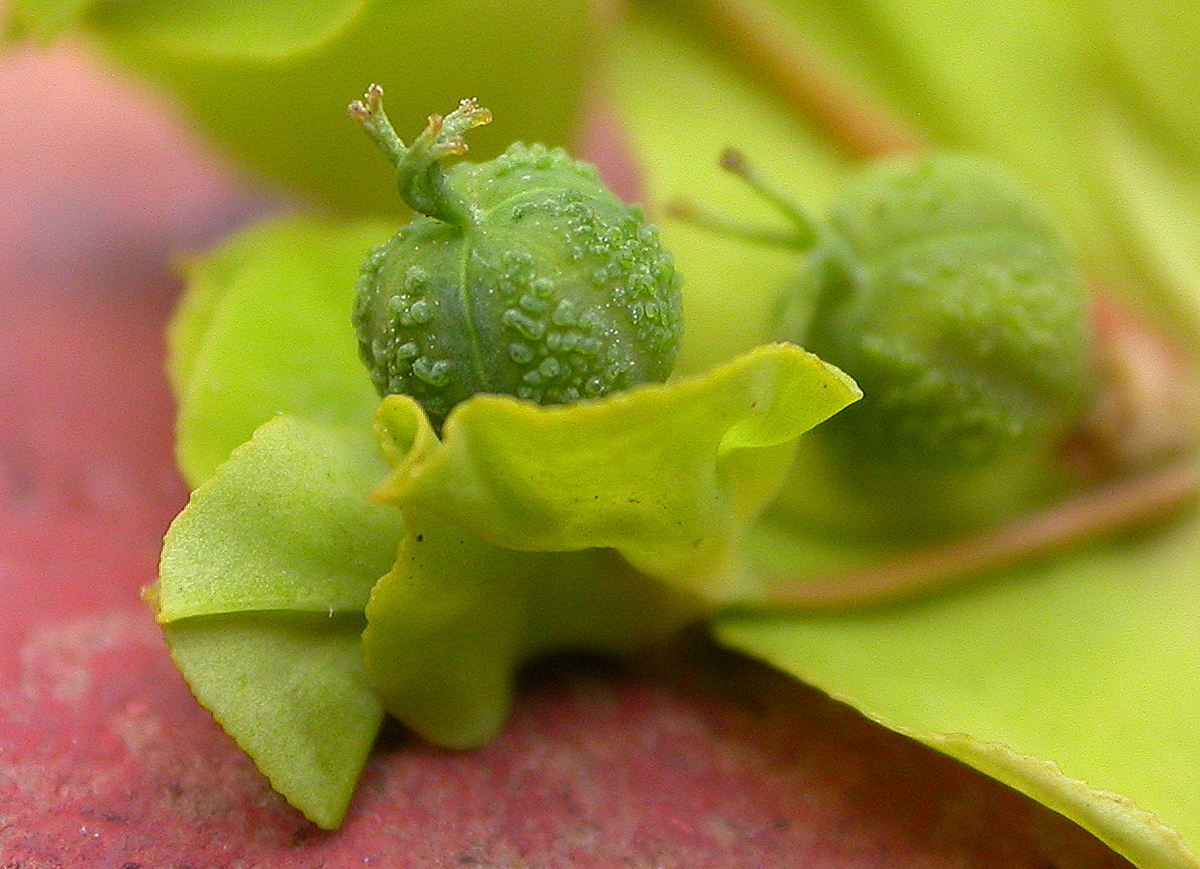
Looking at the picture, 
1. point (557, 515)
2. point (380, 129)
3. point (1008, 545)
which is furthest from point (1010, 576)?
point (380, 129)

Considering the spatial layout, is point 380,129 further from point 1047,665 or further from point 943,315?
point 1047,665

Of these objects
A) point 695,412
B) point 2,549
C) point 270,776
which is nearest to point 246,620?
point 270,776

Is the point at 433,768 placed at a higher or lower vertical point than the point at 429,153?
lower

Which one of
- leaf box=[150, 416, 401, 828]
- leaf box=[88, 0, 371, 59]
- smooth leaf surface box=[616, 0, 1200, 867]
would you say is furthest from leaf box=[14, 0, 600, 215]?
leaf box=[150, 416, 401, 828]

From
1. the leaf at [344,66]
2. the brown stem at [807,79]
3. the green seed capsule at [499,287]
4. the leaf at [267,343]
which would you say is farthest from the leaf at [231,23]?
the brown stem at [807,79]

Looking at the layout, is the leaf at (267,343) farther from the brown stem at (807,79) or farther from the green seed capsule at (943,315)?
the brown stem at (807,79)

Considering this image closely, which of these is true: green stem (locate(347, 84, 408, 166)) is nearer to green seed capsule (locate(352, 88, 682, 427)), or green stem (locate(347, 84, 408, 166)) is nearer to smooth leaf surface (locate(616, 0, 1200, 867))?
green seed capsule (locate(352, 88, 682, 427))
